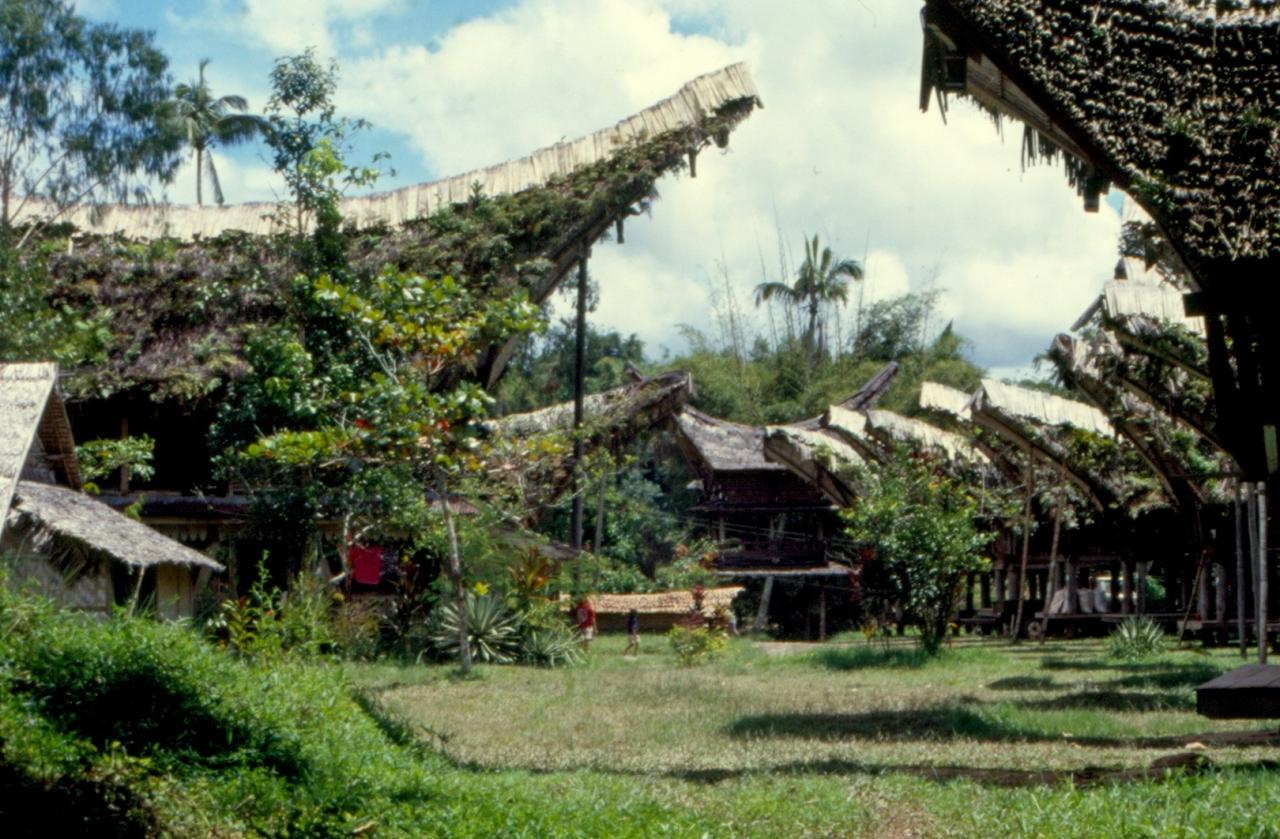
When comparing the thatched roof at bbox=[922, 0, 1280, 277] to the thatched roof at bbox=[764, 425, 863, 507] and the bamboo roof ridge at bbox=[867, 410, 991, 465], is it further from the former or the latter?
the thatched roof at bbox=[764, 425, 863, 507]

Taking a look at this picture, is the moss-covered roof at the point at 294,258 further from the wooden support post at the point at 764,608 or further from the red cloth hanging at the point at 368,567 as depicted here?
the wooden support post at the point at 764,608

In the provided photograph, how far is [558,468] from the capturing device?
23.0 metres

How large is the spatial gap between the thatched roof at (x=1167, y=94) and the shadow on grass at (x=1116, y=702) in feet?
17.3

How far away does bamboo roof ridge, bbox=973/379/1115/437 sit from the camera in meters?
21.0

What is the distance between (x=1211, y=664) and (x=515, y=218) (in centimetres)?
1205

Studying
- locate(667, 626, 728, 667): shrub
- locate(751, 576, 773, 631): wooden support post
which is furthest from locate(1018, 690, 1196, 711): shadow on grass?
locate(751, 576, 773, 631): wooden support post

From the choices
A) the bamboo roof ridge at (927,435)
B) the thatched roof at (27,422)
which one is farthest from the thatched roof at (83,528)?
the bamboo roof ridge at (927,435)

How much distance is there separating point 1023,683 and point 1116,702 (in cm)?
243

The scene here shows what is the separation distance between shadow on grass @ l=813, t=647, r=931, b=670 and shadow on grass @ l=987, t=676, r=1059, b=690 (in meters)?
2.57

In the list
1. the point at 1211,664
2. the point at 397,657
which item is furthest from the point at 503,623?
the point at 1211,664

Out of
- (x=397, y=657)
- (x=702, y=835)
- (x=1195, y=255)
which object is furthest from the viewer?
(x=397, y=657)

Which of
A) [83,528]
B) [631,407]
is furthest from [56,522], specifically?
[631,407]

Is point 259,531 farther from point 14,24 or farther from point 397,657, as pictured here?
point 14,24

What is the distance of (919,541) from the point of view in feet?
63.3
